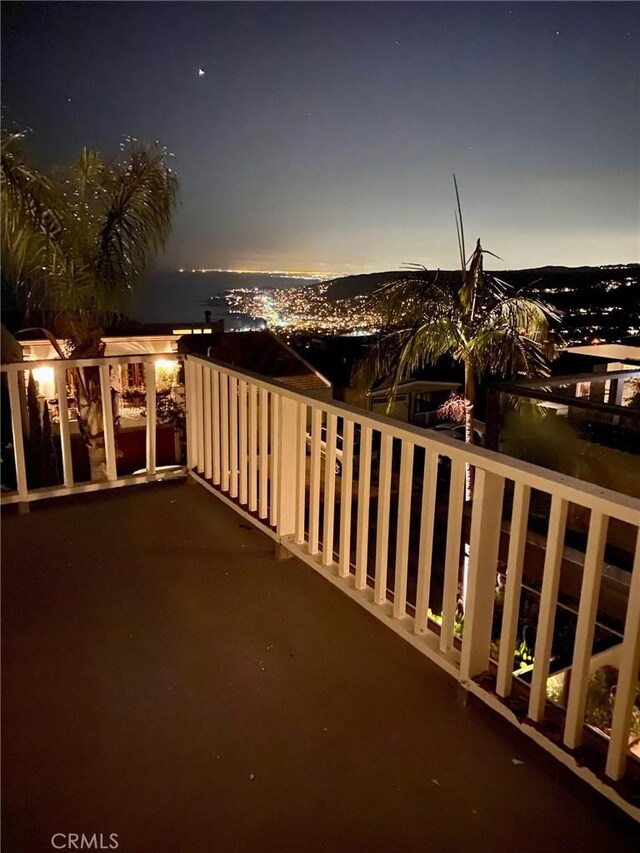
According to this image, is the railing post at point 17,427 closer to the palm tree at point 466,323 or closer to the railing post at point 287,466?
the railing post at point 287,466

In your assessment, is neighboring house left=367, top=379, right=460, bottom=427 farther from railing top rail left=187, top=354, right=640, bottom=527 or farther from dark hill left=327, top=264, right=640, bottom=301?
railing top rail left=187, top=354, right=640, bottom=527

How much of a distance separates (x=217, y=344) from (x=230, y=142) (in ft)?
14.4

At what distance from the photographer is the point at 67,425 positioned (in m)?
3.26

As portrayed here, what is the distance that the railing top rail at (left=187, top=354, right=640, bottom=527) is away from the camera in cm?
142

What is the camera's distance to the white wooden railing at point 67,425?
314 cm

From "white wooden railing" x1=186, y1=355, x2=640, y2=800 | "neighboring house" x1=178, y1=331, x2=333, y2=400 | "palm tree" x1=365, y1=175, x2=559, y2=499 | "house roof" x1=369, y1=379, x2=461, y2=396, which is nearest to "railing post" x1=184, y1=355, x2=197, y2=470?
"white wooden railing" x1=186, y1=355, x2=640, y2=800

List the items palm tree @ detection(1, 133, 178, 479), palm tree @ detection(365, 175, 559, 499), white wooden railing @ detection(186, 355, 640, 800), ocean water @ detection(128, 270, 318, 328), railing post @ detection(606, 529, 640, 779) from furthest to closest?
palm tree @ detection(365, 175, 559, 499)
ocean water @ detection(128, 270, 318, 328)
palm tree @ detection(1, 133, 178, 479)
white wooden railing @ detection(186, 355, 640, 800)
railing post @ detection(606, 529, 640, 779)

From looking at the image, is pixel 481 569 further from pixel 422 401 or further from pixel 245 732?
pixel 422 401

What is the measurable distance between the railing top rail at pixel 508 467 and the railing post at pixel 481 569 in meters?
0.06

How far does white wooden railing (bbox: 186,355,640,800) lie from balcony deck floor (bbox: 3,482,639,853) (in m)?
0.14

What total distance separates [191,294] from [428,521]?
1659cm

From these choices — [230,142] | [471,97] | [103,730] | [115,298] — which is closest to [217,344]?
[230,142]

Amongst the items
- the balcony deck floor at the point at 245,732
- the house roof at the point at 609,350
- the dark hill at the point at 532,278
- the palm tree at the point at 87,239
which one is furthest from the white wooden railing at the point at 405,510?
the dark hill at the point at 532,278

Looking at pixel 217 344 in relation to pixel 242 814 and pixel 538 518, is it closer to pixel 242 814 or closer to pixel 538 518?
pixel 538 518
